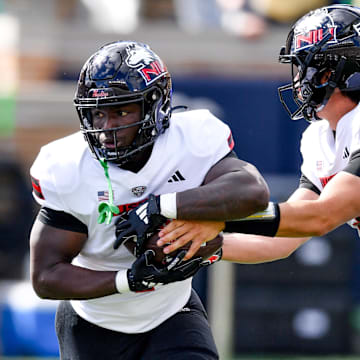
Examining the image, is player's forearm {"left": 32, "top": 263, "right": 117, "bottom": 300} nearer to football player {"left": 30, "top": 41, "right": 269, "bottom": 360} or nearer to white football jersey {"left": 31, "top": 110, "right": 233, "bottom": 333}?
football player {"left": 30, "top": 41, "right": 269, "bottom": 360}

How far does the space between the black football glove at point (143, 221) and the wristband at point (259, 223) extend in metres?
0.32

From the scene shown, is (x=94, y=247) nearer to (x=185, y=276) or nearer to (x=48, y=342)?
(x=185, y=276)

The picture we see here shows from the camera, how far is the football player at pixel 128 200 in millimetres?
3336

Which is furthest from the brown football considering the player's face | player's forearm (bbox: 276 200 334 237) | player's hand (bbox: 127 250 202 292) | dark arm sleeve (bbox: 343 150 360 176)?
dark arm sleeve (bbox: 343 150 360 176)

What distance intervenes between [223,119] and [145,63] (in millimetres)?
4329

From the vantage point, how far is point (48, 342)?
6.80 m

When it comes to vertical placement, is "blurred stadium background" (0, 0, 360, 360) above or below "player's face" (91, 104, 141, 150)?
below

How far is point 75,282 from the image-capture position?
337cm

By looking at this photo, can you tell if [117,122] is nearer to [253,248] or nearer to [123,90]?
[123,90]

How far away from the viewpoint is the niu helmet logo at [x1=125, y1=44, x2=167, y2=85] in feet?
11.5

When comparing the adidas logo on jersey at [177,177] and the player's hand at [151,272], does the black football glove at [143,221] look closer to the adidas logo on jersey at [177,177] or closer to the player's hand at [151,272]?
the player's hand at [151,272]

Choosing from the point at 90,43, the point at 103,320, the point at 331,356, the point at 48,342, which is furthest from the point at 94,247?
the point at 90,43

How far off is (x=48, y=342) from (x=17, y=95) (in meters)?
2.40

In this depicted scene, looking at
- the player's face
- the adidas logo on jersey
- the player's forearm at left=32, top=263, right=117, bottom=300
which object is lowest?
the player's forearm at left=32, top=263, right=117, bottom=300
